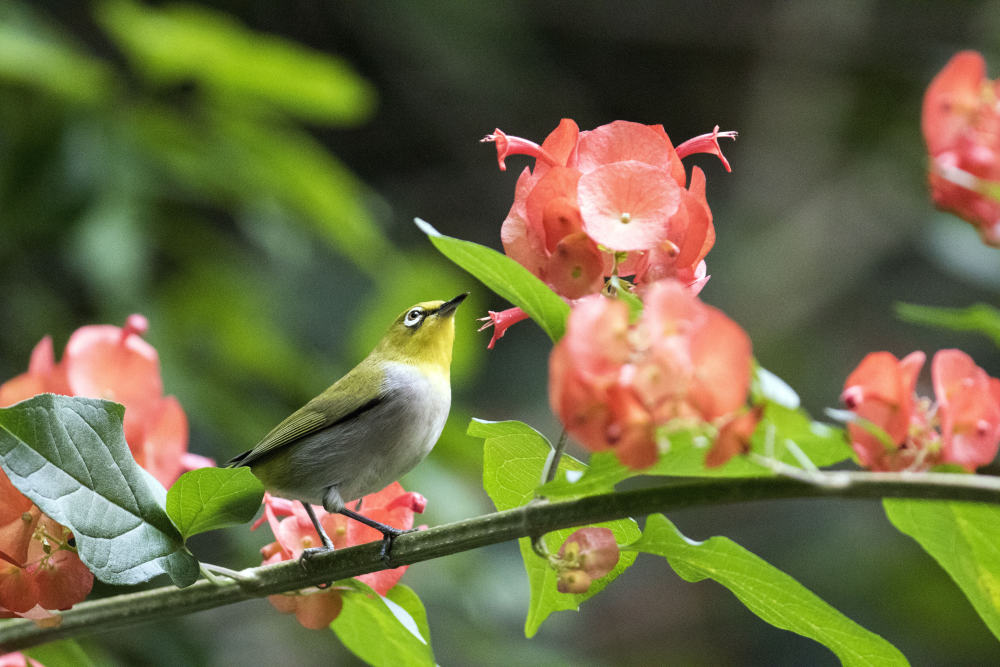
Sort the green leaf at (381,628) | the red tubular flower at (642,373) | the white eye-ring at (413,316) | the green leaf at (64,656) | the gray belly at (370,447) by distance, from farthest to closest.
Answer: the white eye-ring at (413,316) < the gray belly at (370,447) < the green leaf at (64,656) < the green leaf at (381,628) < the red tubular flower at (642,373)

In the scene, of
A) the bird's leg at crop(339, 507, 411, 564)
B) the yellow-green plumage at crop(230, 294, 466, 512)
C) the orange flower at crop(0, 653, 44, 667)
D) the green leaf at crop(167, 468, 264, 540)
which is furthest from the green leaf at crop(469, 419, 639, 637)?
the orange flower at crop(0, 653, 44, 667)

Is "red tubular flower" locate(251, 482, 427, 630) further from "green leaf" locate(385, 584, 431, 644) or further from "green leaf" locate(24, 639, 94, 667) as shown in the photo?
"green leaf" locate(24, 639, 94, 667)

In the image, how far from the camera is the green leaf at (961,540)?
2.76 ft

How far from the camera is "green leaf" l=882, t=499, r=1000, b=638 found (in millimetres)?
842

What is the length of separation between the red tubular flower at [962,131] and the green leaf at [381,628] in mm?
653

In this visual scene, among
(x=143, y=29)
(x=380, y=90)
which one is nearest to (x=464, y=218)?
(x=380, y=90)

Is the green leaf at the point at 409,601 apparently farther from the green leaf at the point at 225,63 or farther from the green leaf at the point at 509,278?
the green leaf at the point at 225,63

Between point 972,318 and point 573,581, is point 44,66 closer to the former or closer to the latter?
point 573,581

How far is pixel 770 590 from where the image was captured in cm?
89

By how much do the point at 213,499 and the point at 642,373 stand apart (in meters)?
0.47

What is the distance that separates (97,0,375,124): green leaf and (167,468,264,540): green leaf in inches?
67.6

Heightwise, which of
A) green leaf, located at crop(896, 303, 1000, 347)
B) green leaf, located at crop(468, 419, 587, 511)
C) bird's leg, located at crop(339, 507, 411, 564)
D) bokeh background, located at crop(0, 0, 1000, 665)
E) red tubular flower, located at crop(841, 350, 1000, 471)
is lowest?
bokeh background, located at crop(0, 0, 1000, 665)

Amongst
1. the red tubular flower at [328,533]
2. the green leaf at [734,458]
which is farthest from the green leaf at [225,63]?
the green leaf at [734,458]

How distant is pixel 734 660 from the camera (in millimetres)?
5043
